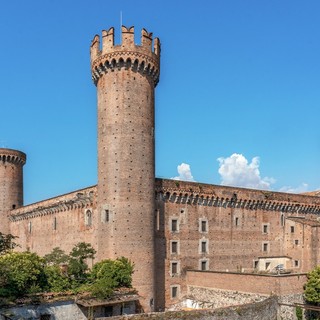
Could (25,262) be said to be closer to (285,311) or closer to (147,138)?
(147,138)

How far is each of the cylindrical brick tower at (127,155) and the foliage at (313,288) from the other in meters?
9.81

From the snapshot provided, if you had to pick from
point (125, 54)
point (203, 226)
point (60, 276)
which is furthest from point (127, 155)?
point (203, 226)

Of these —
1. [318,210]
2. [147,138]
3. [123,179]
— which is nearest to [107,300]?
[123,179]

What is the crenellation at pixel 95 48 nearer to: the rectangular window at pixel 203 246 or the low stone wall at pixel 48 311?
the rectangular window at pixel 203 246

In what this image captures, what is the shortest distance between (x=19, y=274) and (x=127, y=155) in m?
9.64

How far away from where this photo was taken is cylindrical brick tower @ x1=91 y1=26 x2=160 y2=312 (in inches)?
1065

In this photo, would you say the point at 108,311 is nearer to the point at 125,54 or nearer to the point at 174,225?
the point at 174,225

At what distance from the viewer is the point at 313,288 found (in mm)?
27609

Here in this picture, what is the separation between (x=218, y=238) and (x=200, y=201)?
3.36m

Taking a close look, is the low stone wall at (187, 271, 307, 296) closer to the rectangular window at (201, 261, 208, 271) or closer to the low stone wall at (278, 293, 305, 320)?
the low stone wall at (278, 293, 305, 320)

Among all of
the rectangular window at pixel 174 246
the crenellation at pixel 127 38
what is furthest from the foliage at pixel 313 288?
the crenellation at pixel 127 38

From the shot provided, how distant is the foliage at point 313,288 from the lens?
27.5 metres

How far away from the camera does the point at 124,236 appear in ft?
88.3

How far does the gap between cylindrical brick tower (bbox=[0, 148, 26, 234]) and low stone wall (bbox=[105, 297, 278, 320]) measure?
3031 centimetres
